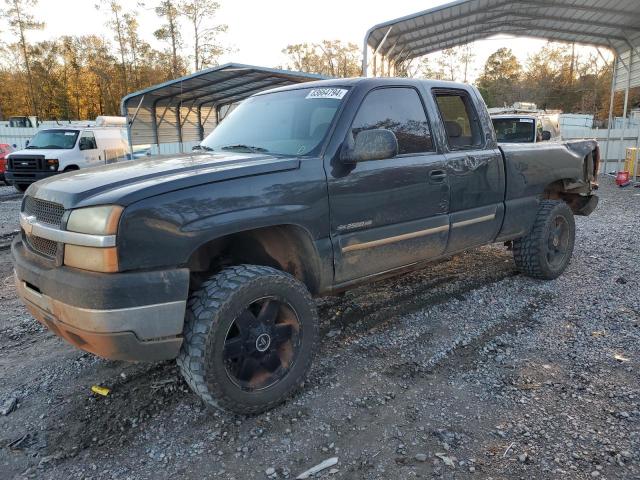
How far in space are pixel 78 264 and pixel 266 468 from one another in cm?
145

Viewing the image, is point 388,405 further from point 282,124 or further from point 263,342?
point 282,124

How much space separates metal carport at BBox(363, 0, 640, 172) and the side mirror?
12778mm

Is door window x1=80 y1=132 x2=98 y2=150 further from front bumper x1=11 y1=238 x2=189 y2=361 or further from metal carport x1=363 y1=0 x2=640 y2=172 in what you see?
front bumper x1=11 y1=238 x2=189 y2=361

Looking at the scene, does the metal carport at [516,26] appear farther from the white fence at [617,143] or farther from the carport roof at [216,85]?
the carport roof at [216,85]

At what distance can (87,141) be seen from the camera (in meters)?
15.4

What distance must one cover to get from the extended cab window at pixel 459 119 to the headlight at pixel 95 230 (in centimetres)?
285

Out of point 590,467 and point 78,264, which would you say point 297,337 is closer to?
point 78,264

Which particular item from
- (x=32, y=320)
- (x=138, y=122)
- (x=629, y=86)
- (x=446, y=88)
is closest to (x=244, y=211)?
(x=446, y=88)

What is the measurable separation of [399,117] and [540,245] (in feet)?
7.90

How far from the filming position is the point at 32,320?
4559 mm

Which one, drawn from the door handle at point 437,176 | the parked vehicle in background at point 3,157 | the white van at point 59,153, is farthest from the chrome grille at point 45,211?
the parked vehicle in background at point 3,157

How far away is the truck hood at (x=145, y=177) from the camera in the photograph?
249 centimetres

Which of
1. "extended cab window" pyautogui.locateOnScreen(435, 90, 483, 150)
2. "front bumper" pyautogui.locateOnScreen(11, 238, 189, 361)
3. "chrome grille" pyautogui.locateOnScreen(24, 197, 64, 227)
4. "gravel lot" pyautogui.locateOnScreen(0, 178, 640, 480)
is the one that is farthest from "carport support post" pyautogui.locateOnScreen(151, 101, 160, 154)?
"front bumper" pyautogui.locateOnScreen(11, 238, 189, 361)

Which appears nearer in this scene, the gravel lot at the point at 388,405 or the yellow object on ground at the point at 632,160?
the gravel lot at the point at 388,405
